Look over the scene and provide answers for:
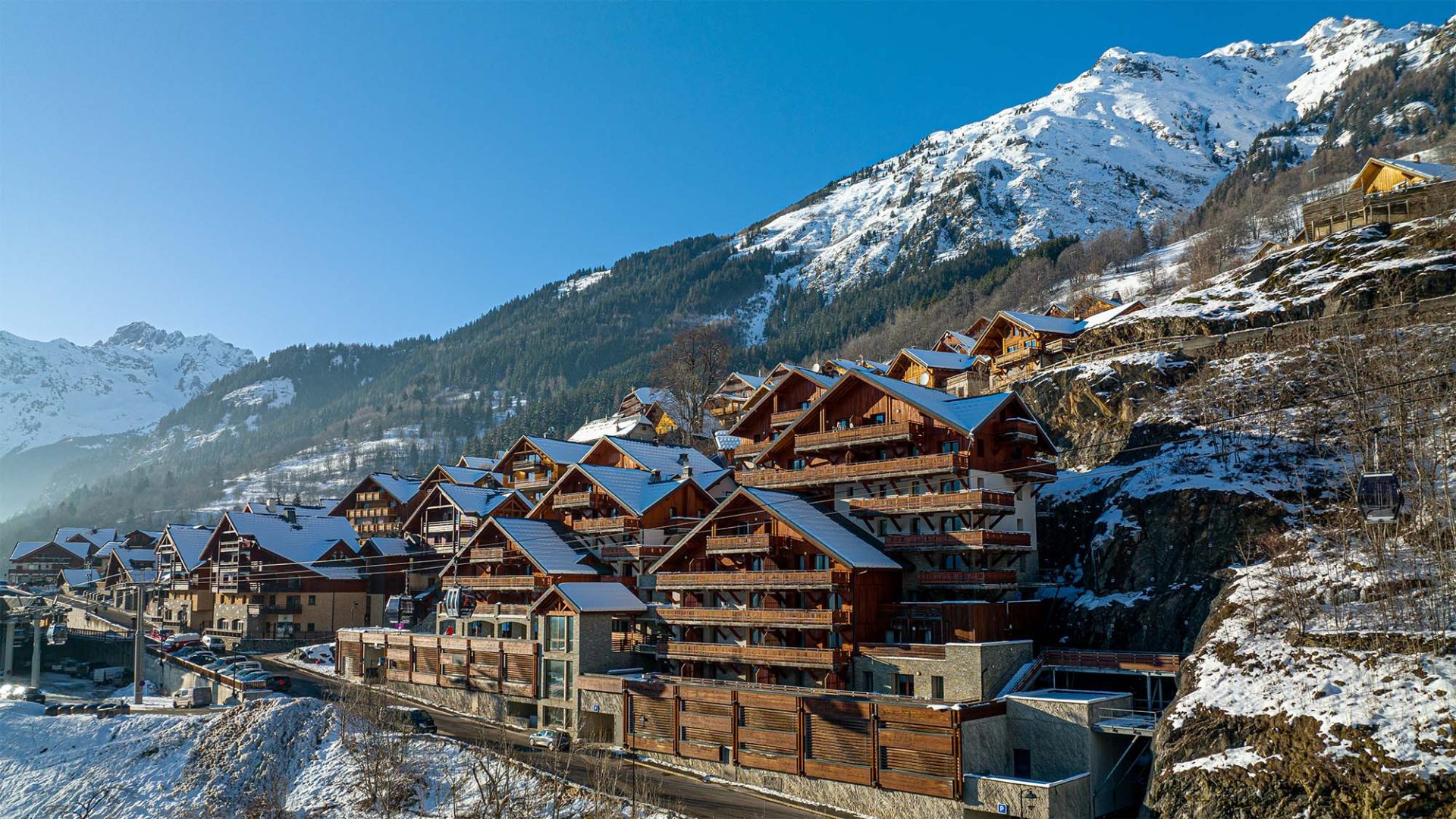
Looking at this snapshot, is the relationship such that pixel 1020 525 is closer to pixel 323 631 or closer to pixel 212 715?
pixel 212 715

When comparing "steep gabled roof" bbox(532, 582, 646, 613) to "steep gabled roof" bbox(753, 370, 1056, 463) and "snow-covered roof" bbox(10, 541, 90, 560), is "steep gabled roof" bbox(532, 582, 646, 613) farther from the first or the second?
"snow-covered roof" bbox(10, 541, 90, 560)

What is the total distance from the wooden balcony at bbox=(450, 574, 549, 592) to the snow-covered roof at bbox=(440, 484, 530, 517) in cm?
2110

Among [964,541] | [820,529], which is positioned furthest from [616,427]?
[964,541]

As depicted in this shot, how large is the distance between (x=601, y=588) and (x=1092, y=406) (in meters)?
35.5

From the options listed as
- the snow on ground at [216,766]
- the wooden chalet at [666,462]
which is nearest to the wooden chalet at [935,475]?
the wooden chalet at [666,462]

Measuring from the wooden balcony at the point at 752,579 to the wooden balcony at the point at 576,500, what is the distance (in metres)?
14.3

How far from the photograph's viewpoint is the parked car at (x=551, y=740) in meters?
57.1

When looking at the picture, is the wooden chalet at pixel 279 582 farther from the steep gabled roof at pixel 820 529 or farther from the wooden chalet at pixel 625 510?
the steep gabled roof at pixel 820 529

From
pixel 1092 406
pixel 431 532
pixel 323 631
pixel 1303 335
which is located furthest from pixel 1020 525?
pixel 323 631

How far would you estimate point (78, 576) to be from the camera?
144750 millimetres

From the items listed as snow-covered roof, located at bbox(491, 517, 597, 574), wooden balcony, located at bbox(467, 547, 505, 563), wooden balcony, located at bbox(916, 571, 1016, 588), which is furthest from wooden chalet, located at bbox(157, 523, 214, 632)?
wooden balcony, located at bbox(916, 571, 1016, 588)

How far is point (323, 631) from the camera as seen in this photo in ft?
330

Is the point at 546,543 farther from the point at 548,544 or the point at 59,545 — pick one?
the point at 59,545

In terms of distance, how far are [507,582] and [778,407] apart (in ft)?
76.2
